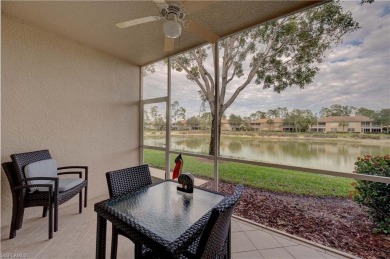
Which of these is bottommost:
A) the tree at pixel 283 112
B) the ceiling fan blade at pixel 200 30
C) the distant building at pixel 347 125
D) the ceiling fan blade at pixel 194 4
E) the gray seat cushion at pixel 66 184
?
the gray seat cushion at pixel 66 184

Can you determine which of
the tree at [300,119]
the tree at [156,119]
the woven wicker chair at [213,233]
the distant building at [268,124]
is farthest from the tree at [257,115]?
the woven wicker chair at [213,233]

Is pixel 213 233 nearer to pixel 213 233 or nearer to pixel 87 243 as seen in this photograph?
pixel 213 233

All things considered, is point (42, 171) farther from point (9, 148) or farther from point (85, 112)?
point (85, 112)

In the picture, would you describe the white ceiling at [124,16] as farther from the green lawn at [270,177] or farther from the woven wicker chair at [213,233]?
the green lawn at [270,177]

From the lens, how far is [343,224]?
8.71ft

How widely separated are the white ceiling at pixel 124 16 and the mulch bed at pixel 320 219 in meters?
2.38

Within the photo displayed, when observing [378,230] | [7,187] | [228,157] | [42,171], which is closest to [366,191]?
[378,230]

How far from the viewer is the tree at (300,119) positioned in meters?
2.51

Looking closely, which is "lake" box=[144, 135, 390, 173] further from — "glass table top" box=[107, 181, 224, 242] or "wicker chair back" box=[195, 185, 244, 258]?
"wicker chair back" box=[195, 185, 244, 258]

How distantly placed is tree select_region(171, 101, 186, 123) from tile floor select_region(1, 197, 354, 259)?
2.23 meters

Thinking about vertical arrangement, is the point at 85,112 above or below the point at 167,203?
above

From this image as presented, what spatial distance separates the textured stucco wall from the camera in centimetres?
252

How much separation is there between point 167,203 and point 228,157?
1.56 metres

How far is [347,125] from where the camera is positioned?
7.30ft
